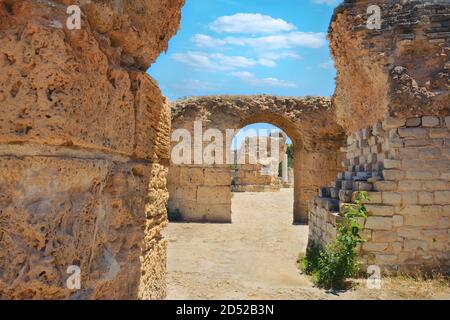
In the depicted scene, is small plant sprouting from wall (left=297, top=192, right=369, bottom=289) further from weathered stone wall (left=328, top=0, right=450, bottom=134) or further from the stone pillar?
the stone pillar

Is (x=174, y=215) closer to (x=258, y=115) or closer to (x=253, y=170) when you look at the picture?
(x=258, y=115)

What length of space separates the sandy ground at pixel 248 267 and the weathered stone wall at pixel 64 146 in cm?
288

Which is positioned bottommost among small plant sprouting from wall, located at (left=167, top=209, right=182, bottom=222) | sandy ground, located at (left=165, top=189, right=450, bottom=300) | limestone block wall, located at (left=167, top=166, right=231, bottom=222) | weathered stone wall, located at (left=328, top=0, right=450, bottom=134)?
sandy ground, located at (left=165, top=189, right=450, bottom=300)

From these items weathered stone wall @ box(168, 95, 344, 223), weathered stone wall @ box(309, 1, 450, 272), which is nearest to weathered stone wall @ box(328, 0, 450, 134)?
weathered stone wall @ box(309, 1, 450, 272)

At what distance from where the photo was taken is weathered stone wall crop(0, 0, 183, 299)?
1.27m

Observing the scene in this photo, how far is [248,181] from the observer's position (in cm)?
2231

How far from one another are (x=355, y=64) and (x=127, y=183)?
5.94 metres

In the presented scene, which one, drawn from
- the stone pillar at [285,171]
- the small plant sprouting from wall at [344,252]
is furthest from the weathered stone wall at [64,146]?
the stone pillar at [285,171]

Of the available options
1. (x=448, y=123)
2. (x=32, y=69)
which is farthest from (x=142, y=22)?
(x=448, y=123)

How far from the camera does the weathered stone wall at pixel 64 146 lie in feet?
4.16

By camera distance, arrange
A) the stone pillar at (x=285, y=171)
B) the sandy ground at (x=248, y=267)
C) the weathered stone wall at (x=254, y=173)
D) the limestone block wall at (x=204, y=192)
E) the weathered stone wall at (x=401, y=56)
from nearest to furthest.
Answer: the sandy ground at (x=248, y=267) → the weathered stone wall at (x=401, y=56) → the limestone block wall at (x=204, y=192) → the weathered stone wall at (x=254, y=173) → the stone pillar at (x=285, y=171)

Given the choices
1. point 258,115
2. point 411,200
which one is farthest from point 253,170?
point 411,200

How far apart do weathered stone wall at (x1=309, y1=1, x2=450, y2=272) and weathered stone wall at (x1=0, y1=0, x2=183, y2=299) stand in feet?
14.5

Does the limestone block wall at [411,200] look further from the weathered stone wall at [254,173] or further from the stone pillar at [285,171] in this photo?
the stone pillar at [285,171]
